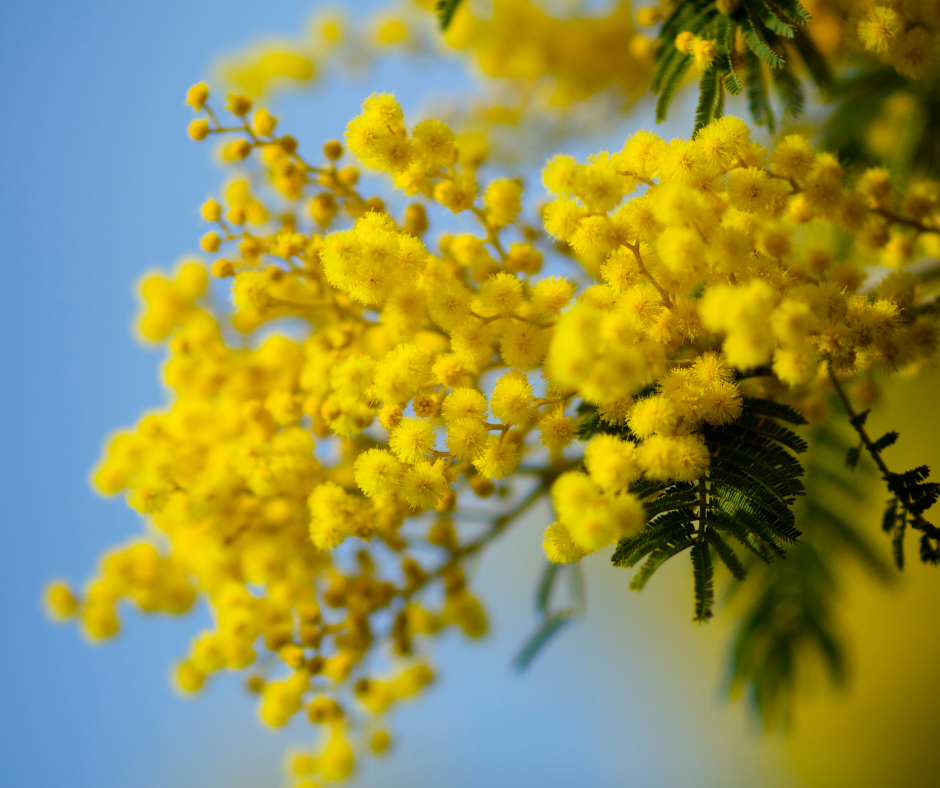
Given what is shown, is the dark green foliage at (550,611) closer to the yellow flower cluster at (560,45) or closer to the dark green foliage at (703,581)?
the dark green foliage at (703,581)

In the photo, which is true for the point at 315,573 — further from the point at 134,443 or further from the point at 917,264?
the point at 917,264

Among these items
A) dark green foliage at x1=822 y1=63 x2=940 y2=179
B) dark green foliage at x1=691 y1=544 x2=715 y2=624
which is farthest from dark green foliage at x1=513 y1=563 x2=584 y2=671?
dark green foliage at x1=822 y1=63 x2=940 y2=179

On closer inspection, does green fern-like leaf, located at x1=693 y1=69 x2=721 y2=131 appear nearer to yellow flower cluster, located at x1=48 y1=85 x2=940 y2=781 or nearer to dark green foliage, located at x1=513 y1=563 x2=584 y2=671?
yellow flower cluster, located at x1=48 y1=85 x2=940 y2=781

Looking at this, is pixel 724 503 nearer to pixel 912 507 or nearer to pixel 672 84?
pixel 912 507

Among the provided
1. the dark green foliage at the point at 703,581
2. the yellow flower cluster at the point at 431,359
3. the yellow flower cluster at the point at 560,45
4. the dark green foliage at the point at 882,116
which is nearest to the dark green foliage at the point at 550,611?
the yellow flower cluster at the point at 431,359

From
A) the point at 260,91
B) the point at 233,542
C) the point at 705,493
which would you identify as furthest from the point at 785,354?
the point at 260,91
